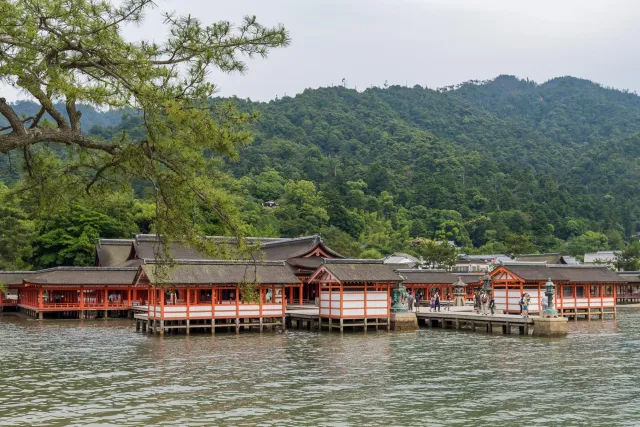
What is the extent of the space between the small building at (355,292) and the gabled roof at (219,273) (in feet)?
7.26

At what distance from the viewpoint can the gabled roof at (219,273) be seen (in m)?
38.7

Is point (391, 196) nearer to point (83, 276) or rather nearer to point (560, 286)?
point (560, 286)

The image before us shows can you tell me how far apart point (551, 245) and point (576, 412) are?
4187 inches

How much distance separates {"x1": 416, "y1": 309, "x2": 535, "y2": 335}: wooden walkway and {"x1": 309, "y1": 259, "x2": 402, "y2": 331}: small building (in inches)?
167

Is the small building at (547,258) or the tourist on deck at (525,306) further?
the small building at (547,258)

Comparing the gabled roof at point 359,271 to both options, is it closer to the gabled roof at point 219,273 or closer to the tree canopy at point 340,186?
the gabled roof at point 219,273

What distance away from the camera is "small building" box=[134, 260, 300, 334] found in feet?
129

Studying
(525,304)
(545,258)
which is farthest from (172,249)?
(545,258)

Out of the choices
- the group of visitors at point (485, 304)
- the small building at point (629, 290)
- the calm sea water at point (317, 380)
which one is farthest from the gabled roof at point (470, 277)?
the calm sea water at point (317, 380)

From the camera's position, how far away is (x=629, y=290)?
82.6m

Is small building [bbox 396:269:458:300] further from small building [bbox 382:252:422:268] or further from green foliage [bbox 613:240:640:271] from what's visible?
green foliage [bbox 613:240:640:271]

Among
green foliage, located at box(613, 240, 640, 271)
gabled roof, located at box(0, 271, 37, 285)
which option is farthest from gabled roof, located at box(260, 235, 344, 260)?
green foliage, located at box(613, 240, 640, 271)

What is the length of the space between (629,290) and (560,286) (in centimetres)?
3623

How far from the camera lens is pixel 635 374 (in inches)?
1001
